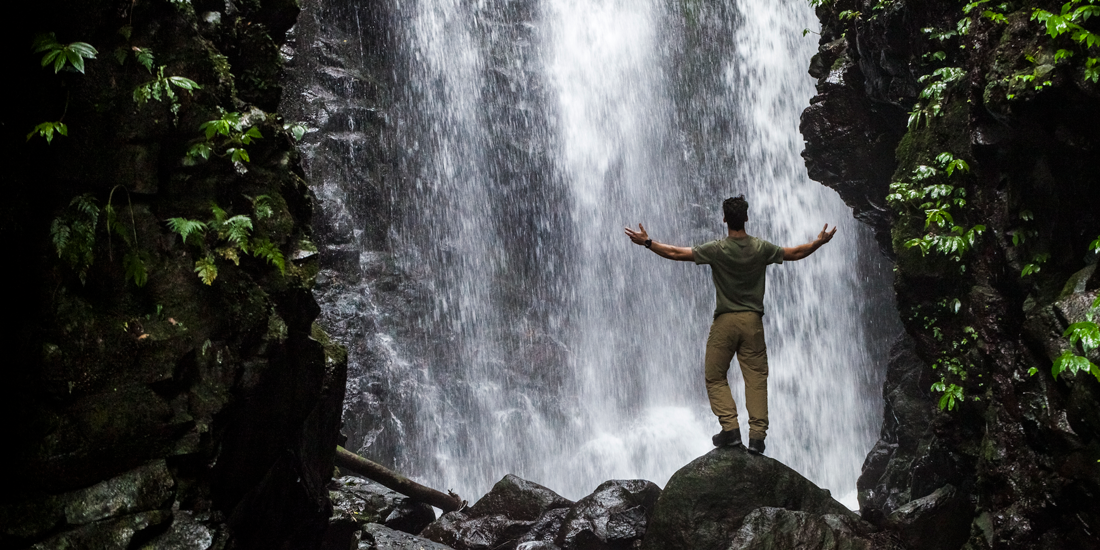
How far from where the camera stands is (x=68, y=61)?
14.2 feet

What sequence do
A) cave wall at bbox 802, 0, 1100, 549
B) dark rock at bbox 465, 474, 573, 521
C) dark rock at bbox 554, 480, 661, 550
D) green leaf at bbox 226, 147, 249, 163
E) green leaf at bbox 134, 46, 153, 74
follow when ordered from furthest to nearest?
dark rock at bbox 465, 474, 573, 521 < dark rock at bbox 554, 480, 661, 550 < cave wall at bbox 802, 0, 1100, 549 < green leaf at bbox 226, 147, 249, 163 < green leaf at bbox 134, 46, 153, 74

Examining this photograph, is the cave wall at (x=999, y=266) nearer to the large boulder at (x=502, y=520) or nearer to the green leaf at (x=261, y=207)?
the large boulder at (x=502, y=520)

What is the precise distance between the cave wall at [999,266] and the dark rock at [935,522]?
11 mm

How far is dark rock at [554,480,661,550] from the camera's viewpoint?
23.7ft

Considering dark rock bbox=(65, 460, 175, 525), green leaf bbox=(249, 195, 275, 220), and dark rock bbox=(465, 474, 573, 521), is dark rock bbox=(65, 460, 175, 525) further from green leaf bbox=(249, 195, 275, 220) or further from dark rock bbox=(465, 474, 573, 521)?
dark rock bbox=(465, 474, 573, 521)

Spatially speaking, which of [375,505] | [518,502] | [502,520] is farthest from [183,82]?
[518,502]

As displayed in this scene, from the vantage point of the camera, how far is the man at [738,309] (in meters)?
6.36

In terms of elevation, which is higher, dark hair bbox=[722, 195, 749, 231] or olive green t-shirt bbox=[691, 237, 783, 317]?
dark hair bbox=[722, 195, 749, 231]

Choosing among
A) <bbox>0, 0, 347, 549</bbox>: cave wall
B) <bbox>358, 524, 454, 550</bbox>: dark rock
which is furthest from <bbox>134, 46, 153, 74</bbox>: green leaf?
<bbox>358, 524, 454, 550</bbox>: dark rock

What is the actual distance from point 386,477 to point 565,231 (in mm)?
13108

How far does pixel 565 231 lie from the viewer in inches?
842

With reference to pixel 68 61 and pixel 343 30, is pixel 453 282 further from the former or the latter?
pixel 68 61

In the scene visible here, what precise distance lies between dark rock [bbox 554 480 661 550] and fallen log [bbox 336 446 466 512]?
213 centimetres

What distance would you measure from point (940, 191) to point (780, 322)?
13.7 metres
